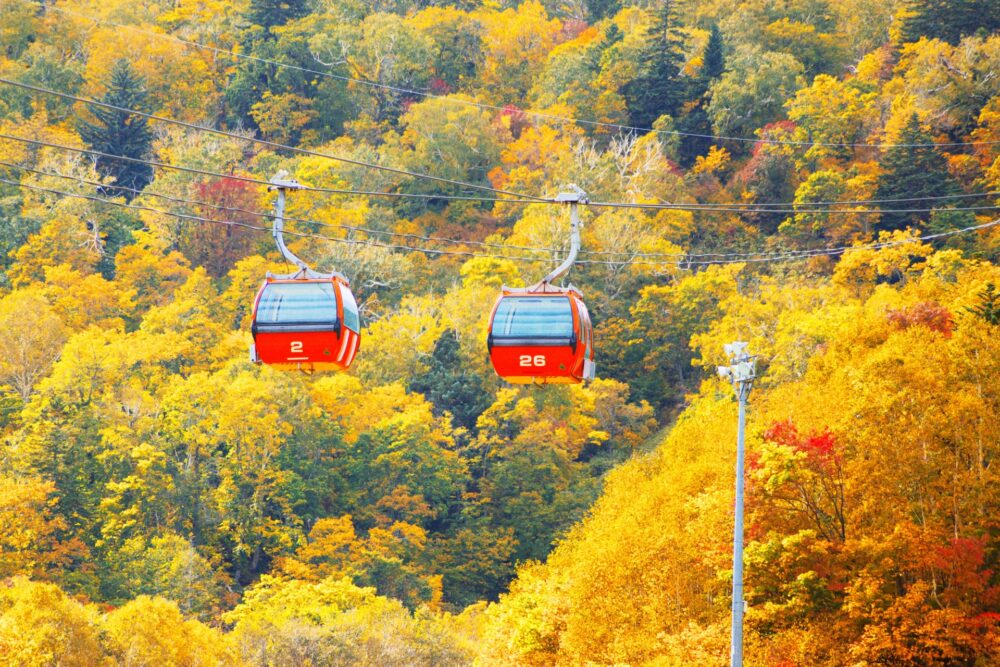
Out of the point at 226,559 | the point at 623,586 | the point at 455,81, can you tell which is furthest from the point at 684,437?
the point at 455,81

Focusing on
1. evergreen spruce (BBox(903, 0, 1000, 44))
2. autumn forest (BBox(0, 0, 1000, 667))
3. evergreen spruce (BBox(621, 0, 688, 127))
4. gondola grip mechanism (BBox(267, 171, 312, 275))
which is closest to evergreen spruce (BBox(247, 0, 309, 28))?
autumn forest (BBox(0, 0, 1000, 667))

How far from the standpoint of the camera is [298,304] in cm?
2528

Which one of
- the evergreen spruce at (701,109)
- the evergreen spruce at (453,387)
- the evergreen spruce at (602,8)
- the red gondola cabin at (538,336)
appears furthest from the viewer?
the evergreen spruce at (602,8)

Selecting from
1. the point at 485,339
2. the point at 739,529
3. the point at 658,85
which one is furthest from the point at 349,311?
the point at 658,85

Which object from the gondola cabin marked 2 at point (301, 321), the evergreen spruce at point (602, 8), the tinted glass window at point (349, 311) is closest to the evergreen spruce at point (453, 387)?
the tinted glass window at point (349, 311)

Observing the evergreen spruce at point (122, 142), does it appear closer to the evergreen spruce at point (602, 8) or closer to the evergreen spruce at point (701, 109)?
the evergreen spruce at point (701, 109)

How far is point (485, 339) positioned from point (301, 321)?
119 feet

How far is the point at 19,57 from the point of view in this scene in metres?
102

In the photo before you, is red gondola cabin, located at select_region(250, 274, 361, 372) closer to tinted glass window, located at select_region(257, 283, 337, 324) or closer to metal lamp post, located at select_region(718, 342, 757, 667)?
tinted glass window, located at select_region(257, 283, 337, 324)

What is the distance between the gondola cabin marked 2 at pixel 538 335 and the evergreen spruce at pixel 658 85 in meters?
65.6

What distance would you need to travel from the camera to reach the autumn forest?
35469mm

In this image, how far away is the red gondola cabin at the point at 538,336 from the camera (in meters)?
24.9

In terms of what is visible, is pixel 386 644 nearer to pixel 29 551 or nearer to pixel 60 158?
pixel 29 551

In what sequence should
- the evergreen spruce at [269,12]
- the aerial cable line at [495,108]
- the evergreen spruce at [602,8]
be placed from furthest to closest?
the evergreen spruce at [602,8], the evergreen spruce at [269,12], the aerial cable line at [495,108]
